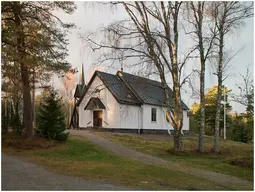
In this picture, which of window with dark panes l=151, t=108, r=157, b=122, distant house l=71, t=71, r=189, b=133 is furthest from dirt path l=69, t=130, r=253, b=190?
window with dark panes l=151, t=108, r=157, b=122

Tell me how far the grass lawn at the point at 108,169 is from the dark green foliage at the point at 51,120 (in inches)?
84.4

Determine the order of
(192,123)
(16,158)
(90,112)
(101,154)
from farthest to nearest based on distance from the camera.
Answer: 1. (192,123)
2. (90,112)
3. (101,154)
4. (16,158)

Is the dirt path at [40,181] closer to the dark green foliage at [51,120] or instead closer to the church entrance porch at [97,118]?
the dark green foliage at [51,120]

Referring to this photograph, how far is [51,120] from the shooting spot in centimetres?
2017

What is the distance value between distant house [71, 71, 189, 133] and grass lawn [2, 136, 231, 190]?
14002mm

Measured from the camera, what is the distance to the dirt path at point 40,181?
8438 mm

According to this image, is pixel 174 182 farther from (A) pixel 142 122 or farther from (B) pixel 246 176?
(A) pixel 142 122

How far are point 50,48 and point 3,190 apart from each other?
453 inches

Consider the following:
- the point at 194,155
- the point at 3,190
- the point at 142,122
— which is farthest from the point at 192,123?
the point at 3,190

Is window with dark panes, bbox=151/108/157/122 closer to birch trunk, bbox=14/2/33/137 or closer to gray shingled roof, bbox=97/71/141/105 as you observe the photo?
gray shingled roof, bbox=97/71/141/105

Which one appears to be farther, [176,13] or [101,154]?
[176,13]

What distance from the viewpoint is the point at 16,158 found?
1470 cm

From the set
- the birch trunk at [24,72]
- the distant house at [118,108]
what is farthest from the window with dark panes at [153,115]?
the birch trunk at [24,72]

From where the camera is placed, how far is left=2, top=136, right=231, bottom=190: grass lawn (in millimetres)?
9859
